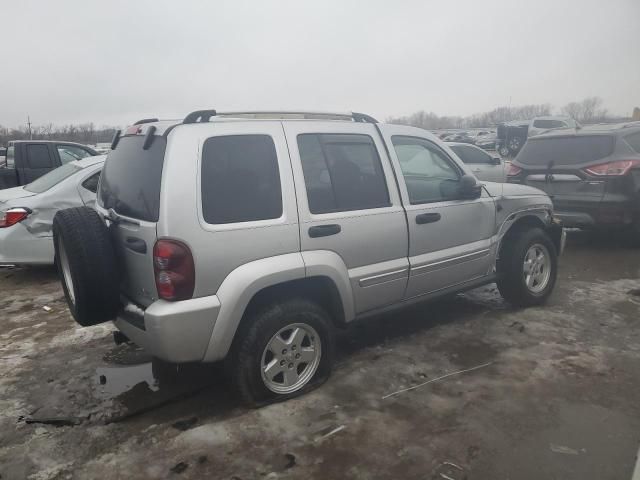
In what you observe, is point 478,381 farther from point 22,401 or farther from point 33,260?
point 33,260

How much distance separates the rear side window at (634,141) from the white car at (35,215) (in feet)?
23.0

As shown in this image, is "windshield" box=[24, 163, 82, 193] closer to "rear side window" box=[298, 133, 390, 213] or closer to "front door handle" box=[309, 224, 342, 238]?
Result: "rear side window" box=[298, 133, 390, 213]

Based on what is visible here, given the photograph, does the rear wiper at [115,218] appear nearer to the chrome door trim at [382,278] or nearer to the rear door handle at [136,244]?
the rear door handle at [136,244]

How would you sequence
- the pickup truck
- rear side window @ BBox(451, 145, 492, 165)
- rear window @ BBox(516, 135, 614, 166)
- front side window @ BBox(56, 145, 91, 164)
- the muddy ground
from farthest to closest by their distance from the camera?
rear side window @ BBox(451, 145, 492, 165) < front side window @ BBox(56, 145, 91, 164) < the pickup truck < rear window @ BBox(516, 135, 614, 166) < the muddy ground

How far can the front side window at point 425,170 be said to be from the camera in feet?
12.5

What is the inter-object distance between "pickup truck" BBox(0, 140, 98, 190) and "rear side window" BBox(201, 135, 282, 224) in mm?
7197

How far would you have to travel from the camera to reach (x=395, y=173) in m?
3.67

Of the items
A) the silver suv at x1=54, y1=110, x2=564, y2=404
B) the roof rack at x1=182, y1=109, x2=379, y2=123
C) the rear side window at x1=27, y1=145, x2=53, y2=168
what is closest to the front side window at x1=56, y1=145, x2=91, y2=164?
the rear side window at x1=27, y1=145, x2=53, y2=168

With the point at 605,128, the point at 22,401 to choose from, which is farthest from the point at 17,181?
the point at 605,128

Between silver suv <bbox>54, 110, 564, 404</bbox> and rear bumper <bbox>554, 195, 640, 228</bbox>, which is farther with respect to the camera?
rear bumper <bbox>554, 195, 640, 228</bbox>

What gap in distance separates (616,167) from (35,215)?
7375mm

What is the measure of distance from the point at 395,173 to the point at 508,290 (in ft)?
6.28

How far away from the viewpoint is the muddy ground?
256 centimetres

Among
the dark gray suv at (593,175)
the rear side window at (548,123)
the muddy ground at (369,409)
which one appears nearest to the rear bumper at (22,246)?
the muddy ground at (369,409)
